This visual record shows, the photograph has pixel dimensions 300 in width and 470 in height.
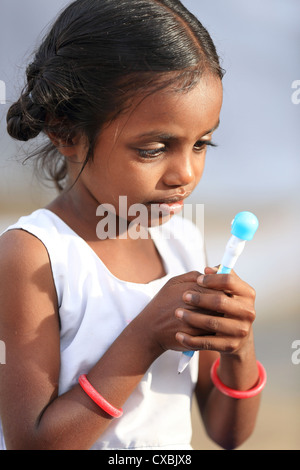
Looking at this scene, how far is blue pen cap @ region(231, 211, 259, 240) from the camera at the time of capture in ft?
2.04

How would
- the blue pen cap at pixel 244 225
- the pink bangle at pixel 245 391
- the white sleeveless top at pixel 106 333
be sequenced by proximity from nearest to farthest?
the blue pen cap at pixel 244 225 → the white sleeveless top at pixel 106 333 → the pink bangle at pixel 245 391

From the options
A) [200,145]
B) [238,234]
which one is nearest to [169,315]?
[238,234]

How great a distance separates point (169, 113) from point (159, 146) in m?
0.04

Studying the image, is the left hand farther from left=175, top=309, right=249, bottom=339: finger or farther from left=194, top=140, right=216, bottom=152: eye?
left=194, top=140, right=216, bottom=152: eye

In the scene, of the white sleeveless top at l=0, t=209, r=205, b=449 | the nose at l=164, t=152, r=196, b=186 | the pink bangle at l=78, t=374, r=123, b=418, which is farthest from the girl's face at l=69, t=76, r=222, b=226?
the pink bangle at l=78, t=374, r=123, b=418

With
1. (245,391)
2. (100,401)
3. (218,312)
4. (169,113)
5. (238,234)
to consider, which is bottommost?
(245,391)

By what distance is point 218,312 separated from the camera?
0.67m

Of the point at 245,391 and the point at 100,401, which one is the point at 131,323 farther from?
the point at 245,391

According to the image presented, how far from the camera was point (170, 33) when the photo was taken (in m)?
0.72

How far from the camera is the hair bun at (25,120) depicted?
81 centimetres

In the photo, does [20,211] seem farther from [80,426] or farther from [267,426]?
[80,426]

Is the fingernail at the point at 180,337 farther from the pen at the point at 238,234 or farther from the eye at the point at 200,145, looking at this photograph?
the eye at the point at 200,145

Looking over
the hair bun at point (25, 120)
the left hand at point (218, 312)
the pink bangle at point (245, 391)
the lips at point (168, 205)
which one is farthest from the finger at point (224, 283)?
the hair bun at point (25, 120)

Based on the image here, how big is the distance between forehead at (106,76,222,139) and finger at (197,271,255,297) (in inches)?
7.4
